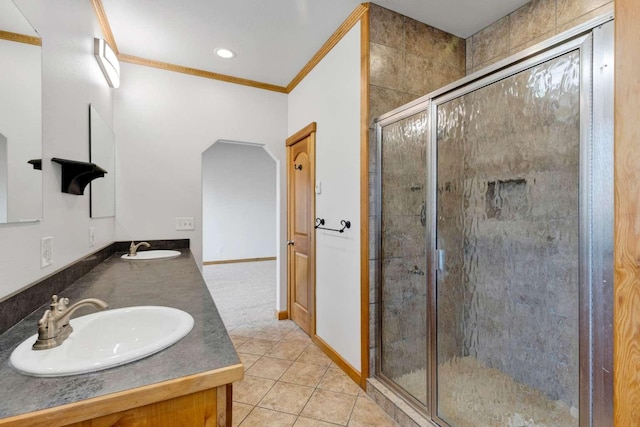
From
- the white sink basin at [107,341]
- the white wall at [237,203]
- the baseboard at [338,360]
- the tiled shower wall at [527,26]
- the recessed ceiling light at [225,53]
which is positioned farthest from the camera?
the white wall at [237,203]

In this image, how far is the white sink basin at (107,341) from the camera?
685 millimetres

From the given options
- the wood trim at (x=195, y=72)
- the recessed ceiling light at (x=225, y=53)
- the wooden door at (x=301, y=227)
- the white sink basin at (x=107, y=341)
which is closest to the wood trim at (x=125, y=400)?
the white sink basin at (x=107, y=341)

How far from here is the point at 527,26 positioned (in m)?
1.96

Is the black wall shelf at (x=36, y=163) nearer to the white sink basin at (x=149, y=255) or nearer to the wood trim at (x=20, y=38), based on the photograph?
the wood trim at (x=20, y=38)

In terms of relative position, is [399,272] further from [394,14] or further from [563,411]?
[394,14]

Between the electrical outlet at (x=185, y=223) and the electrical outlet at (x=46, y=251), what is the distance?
1.57m

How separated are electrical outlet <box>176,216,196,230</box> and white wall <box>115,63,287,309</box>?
0.04 metres

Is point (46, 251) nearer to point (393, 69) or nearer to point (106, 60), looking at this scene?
point (106, 60)

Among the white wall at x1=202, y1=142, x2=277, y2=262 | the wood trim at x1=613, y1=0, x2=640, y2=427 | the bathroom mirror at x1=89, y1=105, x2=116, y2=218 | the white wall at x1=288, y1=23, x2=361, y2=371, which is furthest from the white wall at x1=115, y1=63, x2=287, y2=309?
the white wall at x1=202, y1=142, x2=277, y2=262

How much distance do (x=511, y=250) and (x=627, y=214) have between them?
0.56 metres

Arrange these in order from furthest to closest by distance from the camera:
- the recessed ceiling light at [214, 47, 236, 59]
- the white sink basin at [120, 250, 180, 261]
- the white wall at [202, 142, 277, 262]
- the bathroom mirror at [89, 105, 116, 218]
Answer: the white wall at [202, 142, 277, 262]
the recessed ceiling light at [214, 47, 236, 59]
the white sink basin at [120, 250, 180, 261]
the bathroom mirror at [89, 105, 116, 218]

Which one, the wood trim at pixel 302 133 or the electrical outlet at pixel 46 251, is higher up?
the wood trim at pixel 302 133

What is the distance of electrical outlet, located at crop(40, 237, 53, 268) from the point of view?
1.18 m

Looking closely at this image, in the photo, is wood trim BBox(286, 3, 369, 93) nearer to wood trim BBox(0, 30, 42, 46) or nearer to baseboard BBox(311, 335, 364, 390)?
wood trim BBox(0, 30, 42, 46)
